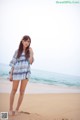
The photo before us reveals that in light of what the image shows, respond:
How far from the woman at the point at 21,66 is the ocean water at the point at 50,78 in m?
0.07

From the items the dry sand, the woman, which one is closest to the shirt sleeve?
the woman

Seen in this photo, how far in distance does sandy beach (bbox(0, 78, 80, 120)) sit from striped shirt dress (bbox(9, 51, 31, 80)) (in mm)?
124

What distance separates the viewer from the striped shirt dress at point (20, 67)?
3.70m

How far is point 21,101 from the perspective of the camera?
12.3 ft

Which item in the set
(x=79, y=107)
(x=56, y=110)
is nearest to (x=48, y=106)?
(x=56, y=110)

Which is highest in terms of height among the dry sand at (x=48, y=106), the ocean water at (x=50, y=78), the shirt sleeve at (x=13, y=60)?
the shirt sleeve at (x=13, y=60)

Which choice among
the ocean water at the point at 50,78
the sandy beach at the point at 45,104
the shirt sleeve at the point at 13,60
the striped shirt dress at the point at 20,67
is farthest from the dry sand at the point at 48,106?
the shirt sleeve at the point at 13,60

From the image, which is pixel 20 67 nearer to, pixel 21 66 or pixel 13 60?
pixel 21 66

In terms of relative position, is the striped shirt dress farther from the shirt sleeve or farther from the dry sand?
the dry sand

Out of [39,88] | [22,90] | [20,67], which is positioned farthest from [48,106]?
[20,67]

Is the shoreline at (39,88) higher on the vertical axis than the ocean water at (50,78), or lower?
lower

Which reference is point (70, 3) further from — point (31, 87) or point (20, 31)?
point (31, 87)

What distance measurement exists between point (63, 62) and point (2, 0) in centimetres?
106

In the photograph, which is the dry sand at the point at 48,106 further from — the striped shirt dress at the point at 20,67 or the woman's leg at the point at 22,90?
the striped shirt dress at the point at 20,67
